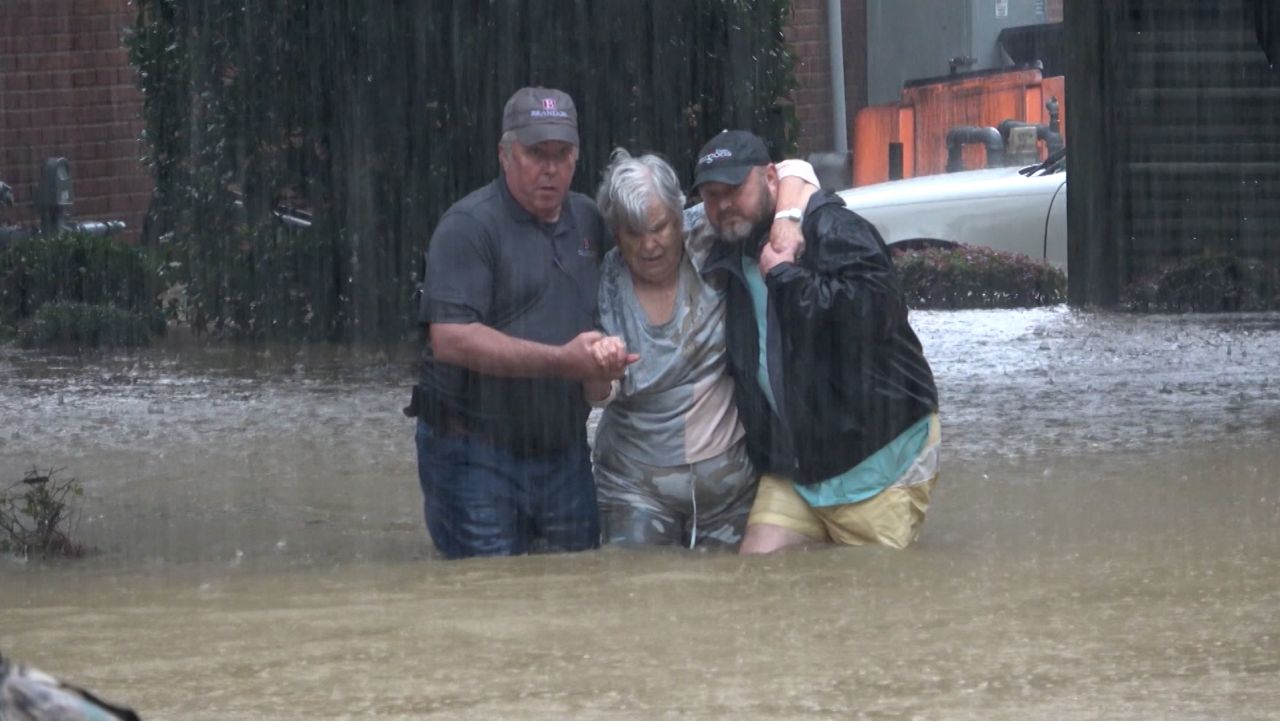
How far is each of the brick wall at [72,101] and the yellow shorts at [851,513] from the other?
40.2 feet

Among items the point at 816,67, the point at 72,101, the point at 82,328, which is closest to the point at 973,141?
the point at 816,67

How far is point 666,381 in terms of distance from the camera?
594cm

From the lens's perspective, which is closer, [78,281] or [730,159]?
[730,159]

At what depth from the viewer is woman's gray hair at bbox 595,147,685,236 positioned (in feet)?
19.1

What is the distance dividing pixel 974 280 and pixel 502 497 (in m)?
9.15

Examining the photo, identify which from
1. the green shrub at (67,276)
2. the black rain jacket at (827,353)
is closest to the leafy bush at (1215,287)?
the green shrub at (67,276)

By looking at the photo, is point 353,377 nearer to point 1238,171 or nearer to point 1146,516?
point 1146,516

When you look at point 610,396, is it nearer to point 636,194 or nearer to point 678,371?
point 678,371

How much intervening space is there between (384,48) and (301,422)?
2.73m

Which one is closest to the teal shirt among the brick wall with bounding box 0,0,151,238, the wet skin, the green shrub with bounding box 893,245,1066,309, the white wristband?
the white wristband

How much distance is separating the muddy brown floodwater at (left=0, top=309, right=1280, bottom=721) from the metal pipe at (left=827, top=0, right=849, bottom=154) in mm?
13401

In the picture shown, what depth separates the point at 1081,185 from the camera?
48.5 ft

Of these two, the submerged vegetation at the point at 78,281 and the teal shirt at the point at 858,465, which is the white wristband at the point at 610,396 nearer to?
the teal shirt at the point at 858,465

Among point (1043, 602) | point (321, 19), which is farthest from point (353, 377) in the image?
point (1043, 602)
